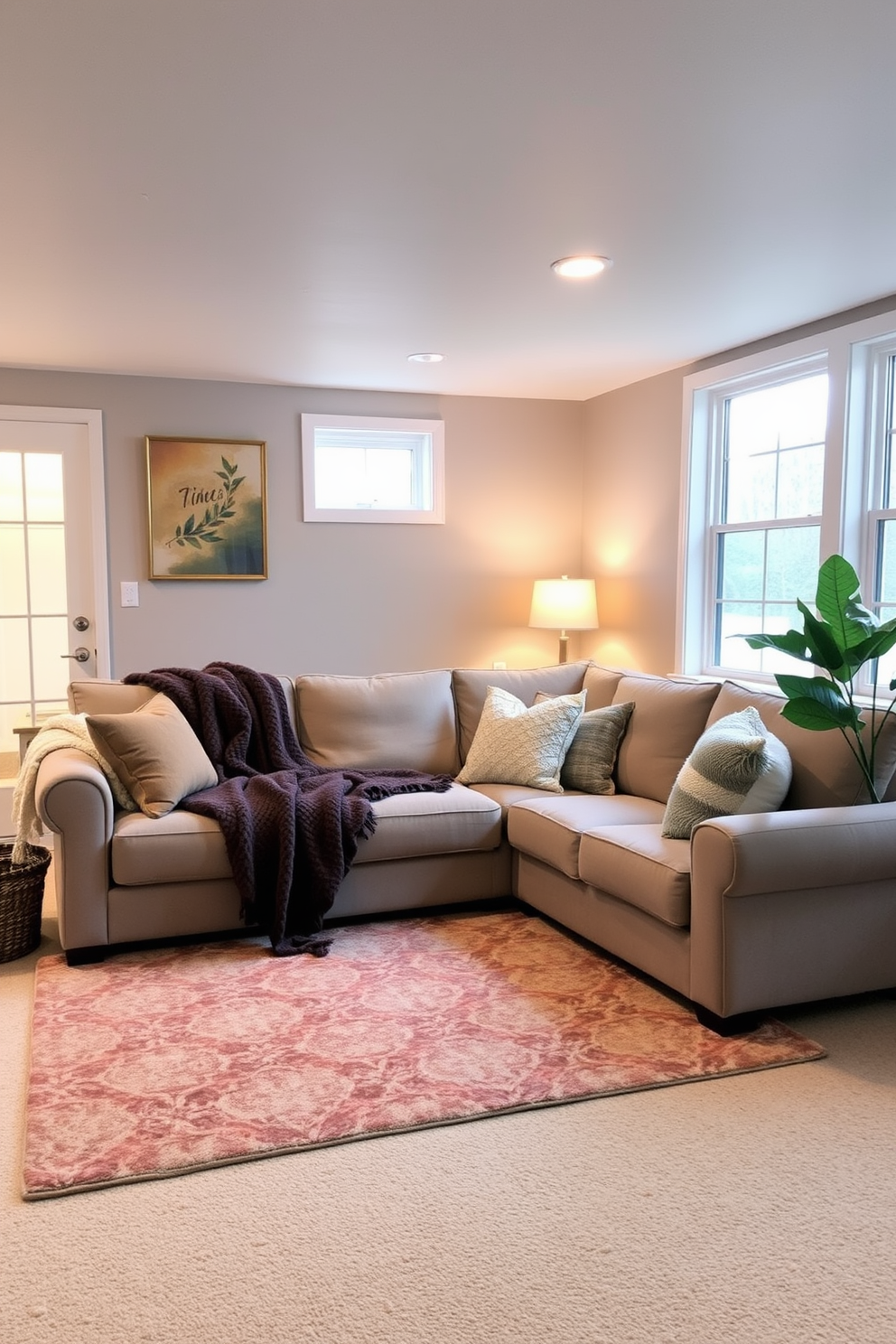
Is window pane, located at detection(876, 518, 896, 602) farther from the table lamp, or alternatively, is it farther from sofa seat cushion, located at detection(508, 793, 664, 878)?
the table lamp

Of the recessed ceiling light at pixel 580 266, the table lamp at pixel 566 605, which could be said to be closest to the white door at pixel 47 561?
the table lamp at pixel 566 605

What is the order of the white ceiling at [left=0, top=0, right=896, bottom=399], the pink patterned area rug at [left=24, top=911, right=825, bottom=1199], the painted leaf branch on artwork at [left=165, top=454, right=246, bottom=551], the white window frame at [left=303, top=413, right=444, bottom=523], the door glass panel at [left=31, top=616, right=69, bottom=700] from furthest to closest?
1. the white window frame at [left=303, top=413, right=444, bottom=523]
2. the painted leaf branch on artwork at [left=165, top=454, right=246, bottom=551]
3. the door glass panel at [left=31, top=616, right=69, bottom=700]
4. the pink patterned area rug at [left=24, top=911, right=825, bottom=1199]
5. the white ceiling at [left=0, top=0, right=896, bottom=399]

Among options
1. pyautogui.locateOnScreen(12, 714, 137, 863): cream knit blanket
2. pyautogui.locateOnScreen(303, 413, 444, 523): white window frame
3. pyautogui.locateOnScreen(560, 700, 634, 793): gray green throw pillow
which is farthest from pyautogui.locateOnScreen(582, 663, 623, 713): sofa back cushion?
pyautogui.locateOnScreen(12, 714, 137, 863): cream knit blanket

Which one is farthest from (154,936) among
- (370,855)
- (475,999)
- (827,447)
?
(827,447)

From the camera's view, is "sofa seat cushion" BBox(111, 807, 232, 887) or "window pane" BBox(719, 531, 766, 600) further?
"window pane" BBox(719, 531, 766, 600)

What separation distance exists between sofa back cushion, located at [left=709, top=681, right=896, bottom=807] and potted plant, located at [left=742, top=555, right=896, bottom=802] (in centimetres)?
4

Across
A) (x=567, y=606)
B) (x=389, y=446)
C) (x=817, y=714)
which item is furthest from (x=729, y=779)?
(x=389, y=446)

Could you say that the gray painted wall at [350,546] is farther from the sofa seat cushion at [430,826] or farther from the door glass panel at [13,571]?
the sofa seat cushion at [430,826]

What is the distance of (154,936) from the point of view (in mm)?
3414

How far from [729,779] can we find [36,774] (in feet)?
7.36

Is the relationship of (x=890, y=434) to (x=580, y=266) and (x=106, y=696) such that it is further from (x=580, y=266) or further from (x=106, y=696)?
(x=106, y=696)

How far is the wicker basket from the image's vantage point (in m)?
3.31

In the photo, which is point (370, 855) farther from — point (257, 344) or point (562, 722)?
point (257, 344)

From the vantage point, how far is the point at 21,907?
11.0ft
